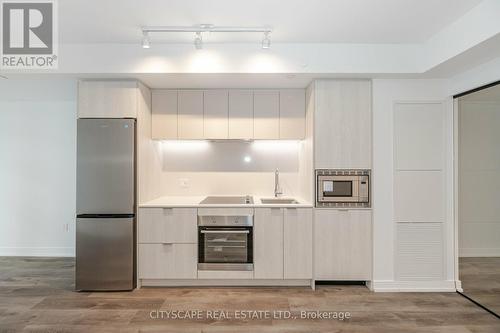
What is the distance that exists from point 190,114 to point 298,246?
200 centimetres

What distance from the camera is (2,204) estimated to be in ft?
15.8

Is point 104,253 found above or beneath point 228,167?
beneath

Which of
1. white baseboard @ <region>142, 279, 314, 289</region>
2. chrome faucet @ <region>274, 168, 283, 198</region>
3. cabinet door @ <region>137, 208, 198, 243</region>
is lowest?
white baseboard @ <region>142, 279, 314, 289</region>

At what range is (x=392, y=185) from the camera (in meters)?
3.47

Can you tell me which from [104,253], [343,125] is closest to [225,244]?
[104,253]

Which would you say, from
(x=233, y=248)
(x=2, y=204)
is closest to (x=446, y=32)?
(x=233, y=248)

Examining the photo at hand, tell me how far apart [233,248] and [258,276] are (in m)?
0.41

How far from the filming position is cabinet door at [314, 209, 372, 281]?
136 inches

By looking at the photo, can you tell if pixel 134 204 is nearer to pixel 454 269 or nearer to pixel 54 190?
pixel 54 190

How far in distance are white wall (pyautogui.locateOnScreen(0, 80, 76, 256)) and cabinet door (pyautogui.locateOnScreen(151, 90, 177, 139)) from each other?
176 cm

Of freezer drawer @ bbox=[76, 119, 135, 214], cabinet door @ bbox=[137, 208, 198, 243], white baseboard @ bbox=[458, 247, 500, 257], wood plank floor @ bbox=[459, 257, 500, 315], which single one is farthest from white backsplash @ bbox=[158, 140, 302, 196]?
white baseboard @ bbox=[458, 247, 500, 257]

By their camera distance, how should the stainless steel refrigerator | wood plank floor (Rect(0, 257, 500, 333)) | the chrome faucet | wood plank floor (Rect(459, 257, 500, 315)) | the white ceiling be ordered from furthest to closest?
1. the chrome faucet
2. the stainless steel refrigerator
3. wood plank floor (Rect(459, 257, 500, 315))
4. wood plank floor (Rect(0, 257, 500, 333))
5. the white ceiling

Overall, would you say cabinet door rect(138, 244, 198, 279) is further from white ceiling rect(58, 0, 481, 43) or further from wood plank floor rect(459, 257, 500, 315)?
wood plank floor rect(459, 257, 500, 315)

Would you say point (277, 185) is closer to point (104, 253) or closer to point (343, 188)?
point (343, 188)
